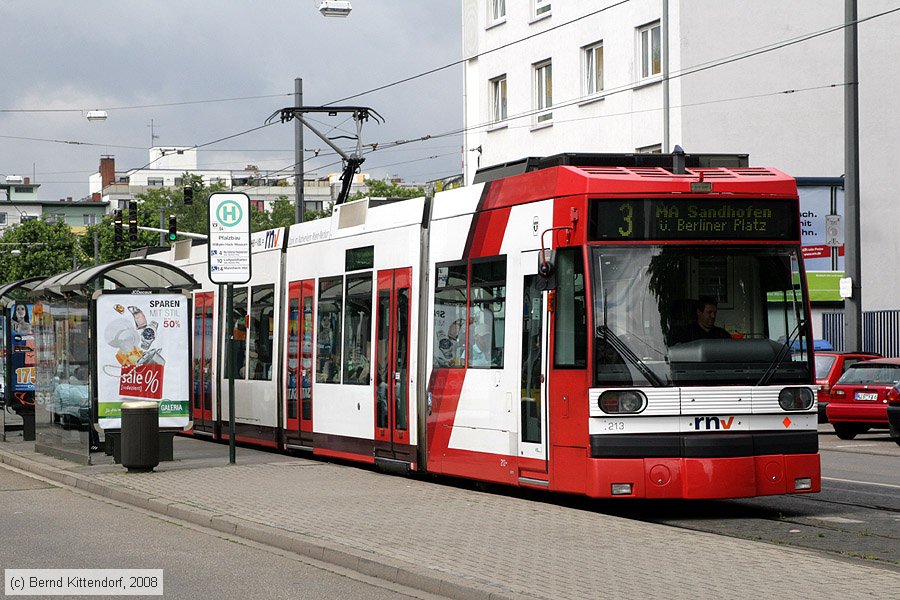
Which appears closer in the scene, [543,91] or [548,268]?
[548,268]

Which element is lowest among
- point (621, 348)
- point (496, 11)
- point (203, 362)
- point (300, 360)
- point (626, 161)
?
point (203, 362)

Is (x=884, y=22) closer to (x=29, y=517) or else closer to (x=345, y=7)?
(x=345, y=7)

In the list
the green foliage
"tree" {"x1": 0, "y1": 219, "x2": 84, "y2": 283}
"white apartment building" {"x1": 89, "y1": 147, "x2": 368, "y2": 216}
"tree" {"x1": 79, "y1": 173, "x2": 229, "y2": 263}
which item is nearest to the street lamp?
"tree" {"x1": 79, "y1": 173, "x2": 229, "y2": 263}

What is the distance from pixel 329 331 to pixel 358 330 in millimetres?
1215

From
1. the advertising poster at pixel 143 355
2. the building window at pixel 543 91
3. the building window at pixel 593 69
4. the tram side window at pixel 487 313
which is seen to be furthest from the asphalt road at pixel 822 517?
the building window at pixel 543 91

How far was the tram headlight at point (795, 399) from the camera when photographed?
1242 cm

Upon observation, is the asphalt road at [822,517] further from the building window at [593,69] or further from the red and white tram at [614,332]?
the building window at [593,69]

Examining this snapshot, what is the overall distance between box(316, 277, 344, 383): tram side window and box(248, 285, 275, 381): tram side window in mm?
2107

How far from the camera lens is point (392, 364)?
16.4 meters

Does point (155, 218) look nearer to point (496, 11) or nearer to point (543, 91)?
point (496, 11)

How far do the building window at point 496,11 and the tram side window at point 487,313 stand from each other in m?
27.7

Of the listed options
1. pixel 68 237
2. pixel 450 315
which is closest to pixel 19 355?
pixel 450 315

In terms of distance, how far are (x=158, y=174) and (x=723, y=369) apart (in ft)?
481

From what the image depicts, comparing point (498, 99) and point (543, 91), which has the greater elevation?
point (498, 99)
